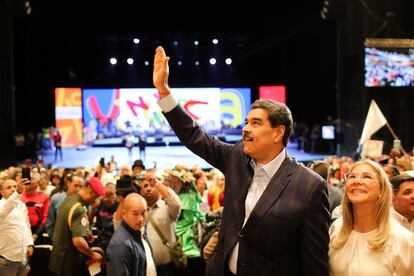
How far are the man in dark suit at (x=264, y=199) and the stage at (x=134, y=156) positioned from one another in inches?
605

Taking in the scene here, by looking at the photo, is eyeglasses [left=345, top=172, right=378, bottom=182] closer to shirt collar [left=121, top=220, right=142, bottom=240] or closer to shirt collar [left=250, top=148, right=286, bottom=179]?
shirt collar [left=250, top=148, right=286, bottom=179]

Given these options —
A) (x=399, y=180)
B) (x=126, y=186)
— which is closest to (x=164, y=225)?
(x=126, y=186)

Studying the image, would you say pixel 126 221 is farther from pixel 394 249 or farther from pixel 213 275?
pixel 394 249

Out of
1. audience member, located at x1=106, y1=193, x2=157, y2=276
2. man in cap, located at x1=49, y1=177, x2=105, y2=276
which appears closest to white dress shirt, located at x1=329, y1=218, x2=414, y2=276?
audience member, located at x1=106, y1=193, x2=157, y2=276

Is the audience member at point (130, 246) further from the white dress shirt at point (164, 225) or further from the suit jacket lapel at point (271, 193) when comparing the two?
the suit jacket lapel at point (271, 193)

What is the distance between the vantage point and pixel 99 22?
21.4 meters

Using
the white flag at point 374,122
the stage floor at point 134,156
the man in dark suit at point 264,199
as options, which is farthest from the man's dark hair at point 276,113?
the stage floor at point 134,156

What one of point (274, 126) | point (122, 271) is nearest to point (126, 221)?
point (122, 271)

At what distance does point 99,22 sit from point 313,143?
9.31 metres

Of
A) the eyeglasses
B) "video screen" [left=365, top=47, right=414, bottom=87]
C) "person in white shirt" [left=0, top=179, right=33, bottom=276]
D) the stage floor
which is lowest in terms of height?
the stage floor

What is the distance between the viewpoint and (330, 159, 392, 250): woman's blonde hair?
101 inches

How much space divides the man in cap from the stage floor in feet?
42.0

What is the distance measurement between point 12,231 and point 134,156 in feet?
50.3

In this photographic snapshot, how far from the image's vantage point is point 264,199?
2.46 meters
